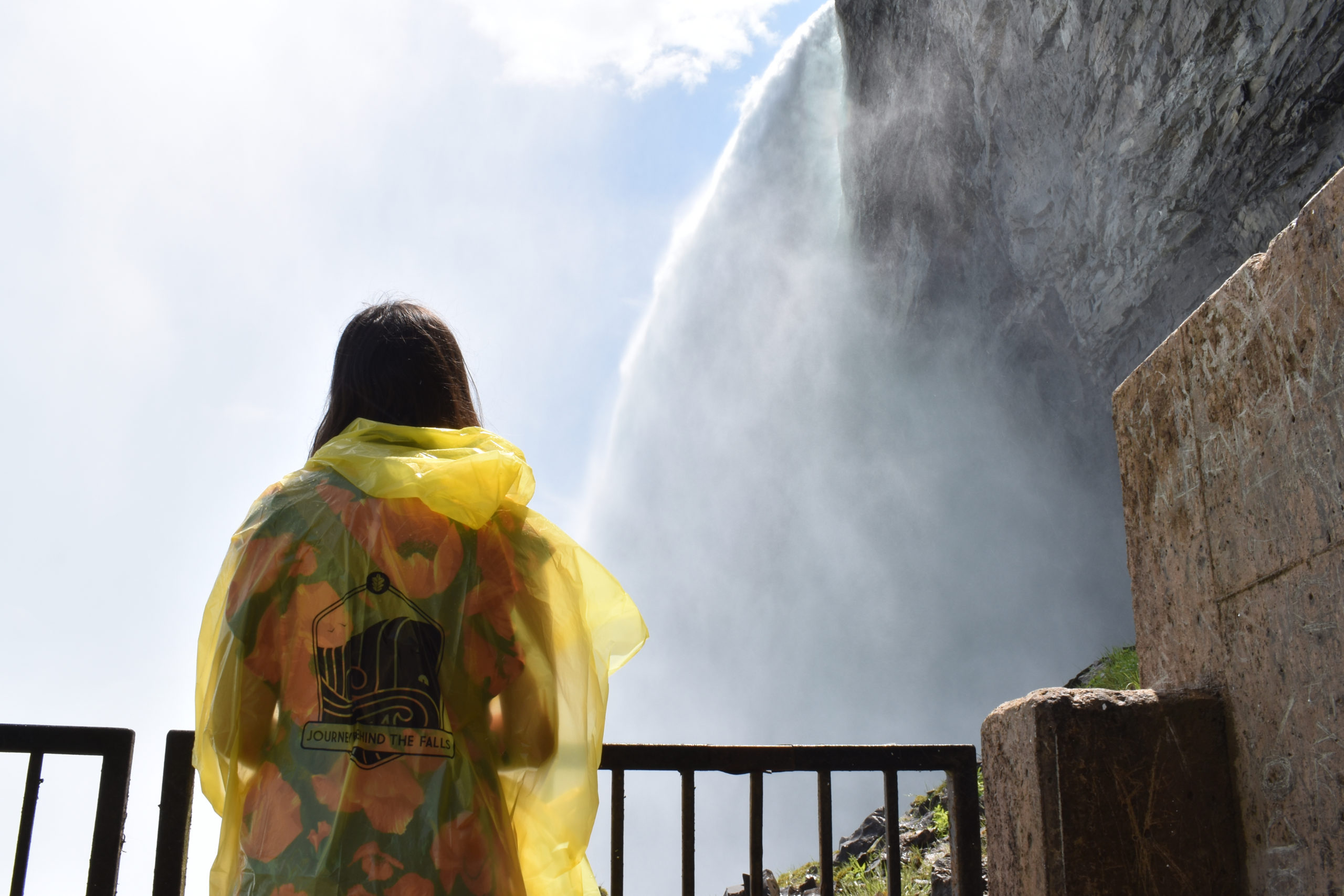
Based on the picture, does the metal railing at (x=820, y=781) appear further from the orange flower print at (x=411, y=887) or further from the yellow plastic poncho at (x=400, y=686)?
the orange flower print at (x=411, y=887)

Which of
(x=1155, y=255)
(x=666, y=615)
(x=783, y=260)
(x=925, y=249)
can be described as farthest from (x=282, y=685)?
(x=666, y=615)


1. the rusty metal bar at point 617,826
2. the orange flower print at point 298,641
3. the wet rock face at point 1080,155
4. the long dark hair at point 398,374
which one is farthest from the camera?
the wet rock face at point 1080,155

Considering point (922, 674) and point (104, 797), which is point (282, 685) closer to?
point (104, 797)

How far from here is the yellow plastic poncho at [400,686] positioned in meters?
1.28

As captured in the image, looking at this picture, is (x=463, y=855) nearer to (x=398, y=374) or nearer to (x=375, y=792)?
(x=375, y=792)

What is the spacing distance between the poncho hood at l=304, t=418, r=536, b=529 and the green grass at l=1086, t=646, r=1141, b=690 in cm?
731

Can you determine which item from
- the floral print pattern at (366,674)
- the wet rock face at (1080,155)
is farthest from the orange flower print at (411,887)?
the wet rock face at (1080,155)

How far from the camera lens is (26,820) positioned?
6.46 feet

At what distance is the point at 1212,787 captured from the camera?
62.7 inches

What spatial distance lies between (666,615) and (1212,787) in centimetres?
2687

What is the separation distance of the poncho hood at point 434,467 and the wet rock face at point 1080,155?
9.07 m

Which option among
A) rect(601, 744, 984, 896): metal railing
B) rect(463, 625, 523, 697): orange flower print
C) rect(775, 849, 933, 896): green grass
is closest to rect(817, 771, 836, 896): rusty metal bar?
rect(601, 744, 984, 896): metal railing

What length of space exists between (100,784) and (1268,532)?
239 centimetres

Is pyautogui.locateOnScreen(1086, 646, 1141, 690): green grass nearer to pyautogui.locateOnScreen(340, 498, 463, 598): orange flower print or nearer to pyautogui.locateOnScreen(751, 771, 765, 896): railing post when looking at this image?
pyautogui.locateOnScreen(751, 771, 765, 896): railing post
